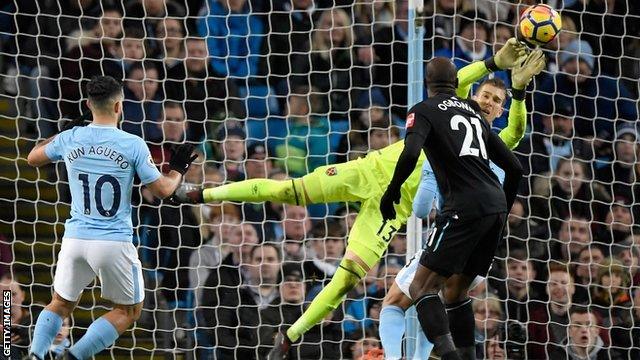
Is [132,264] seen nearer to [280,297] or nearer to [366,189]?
[366,189]

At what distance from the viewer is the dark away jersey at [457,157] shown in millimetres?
6883

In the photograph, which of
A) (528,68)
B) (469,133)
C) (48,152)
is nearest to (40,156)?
(48,152)

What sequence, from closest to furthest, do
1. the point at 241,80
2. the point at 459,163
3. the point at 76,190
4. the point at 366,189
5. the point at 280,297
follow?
the point at 459,163 → the point at 76,190 → the point at 366,189 → the point at 280,297 → the point at 241,80

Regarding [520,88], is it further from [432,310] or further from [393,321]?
[432,310]

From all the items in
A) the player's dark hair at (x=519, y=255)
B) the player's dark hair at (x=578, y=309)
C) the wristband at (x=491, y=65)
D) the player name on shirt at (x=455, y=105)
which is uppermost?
the player name on shirt at (x=455, y=105)

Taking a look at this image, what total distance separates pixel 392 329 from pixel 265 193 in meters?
1.31

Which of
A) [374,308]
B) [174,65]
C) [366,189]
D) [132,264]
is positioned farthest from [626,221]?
[132,264]

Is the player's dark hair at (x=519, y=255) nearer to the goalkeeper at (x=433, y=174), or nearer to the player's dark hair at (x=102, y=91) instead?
the goalkeeper at (x=433, y=174)

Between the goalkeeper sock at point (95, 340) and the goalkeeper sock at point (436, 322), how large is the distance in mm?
1691

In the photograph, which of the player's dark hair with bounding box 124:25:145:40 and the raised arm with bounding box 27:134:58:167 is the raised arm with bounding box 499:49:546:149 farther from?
the player's dark hair with bounding box 124:25:145:40

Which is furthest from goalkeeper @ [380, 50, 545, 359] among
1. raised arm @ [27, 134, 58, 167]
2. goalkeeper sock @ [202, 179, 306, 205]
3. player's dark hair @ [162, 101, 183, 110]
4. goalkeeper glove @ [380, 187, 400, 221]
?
player's dark hair @ [162, 101, 183, 110]

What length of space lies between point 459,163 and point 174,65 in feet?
13.5

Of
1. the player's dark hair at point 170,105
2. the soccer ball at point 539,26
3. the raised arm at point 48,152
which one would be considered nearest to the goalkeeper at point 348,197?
the soccer ball at point 539,26

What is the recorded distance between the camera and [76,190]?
7.39m
